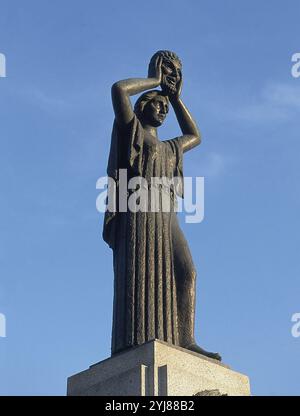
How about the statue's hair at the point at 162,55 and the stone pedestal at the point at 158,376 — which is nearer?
the stone pedestal at the point at 158,376

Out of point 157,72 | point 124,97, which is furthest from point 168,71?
point 124,97

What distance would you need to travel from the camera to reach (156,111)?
13.6 meters

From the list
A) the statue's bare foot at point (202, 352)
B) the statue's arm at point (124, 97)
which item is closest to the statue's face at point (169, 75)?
the statue's arm at point (124, 97)

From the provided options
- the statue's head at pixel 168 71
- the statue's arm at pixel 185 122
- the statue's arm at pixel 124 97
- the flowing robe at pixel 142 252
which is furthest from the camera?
the statue's arm at pixel 185 122

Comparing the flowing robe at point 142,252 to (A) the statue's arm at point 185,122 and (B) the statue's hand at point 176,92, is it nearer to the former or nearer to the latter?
(A) the statue's arm at point 185,122

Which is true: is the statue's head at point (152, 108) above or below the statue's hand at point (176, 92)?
below

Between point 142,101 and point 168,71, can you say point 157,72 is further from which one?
point 142,101

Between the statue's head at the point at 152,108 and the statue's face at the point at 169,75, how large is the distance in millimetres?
234

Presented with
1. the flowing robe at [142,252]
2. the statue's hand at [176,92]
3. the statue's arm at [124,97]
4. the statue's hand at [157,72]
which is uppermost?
the statue's hand at [157,72]

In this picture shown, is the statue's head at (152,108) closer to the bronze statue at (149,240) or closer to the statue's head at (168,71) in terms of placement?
the bronze statue at (149,240)

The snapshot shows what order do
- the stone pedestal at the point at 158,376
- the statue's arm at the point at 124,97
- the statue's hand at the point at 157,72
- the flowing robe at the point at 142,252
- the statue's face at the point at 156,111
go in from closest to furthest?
the stone pedestal at the point at 158,376 < the flowing robe at the point at 142,252 < the statue's arm at the point at 124,97 < the statue's face at the point at 156,111 < the statue's hand at the point at 157,72

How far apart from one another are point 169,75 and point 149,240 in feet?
9.60

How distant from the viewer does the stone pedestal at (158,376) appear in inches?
427

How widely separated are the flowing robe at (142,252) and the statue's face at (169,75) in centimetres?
91
